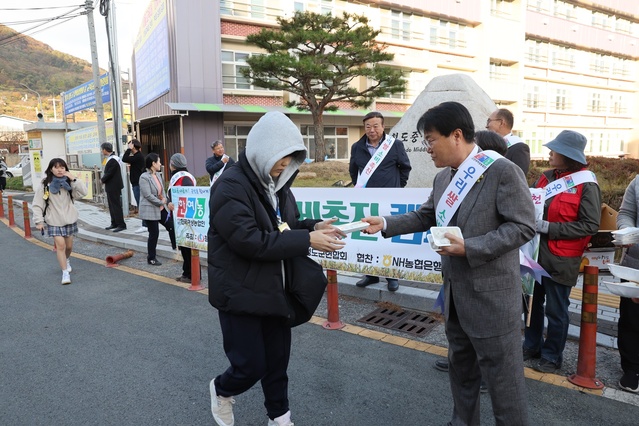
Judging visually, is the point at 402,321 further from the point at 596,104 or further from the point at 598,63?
the point at 598,63

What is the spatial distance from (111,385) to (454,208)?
2.86 meters

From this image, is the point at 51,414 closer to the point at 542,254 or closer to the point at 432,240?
the point at 432,240

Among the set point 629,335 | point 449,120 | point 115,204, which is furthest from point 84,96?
point 629,335

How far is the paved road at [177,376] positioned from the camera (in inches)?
113

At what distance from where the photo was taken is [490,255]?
77.4 inches

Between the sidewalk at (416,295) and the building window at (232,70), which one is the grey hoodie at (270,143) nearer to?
the sidewalk at (416,295)

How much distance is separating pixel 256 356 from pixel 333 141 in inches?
1067

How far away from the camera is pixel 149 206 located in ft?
23.2

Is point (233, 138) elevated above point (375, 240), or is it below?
above

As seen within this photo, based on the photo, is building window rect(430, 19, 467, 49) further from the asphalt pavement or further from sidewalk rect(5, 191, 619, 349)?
the asphalt pavement

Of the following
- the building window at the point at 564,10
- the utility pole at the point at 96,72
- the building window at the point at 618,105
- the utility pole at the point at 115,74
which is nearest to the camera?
the utility pole at the point at 115,74

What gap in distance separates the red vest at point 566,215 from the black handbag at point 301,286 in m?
1.89

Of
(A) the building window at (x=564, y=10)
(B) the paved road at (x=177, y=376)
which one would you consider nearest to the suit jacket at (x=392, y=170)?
(B) the paved road at (x=177, y=376)

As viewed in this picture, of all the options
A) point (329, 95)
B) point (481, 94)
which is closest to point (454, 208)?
point (481, 94)
